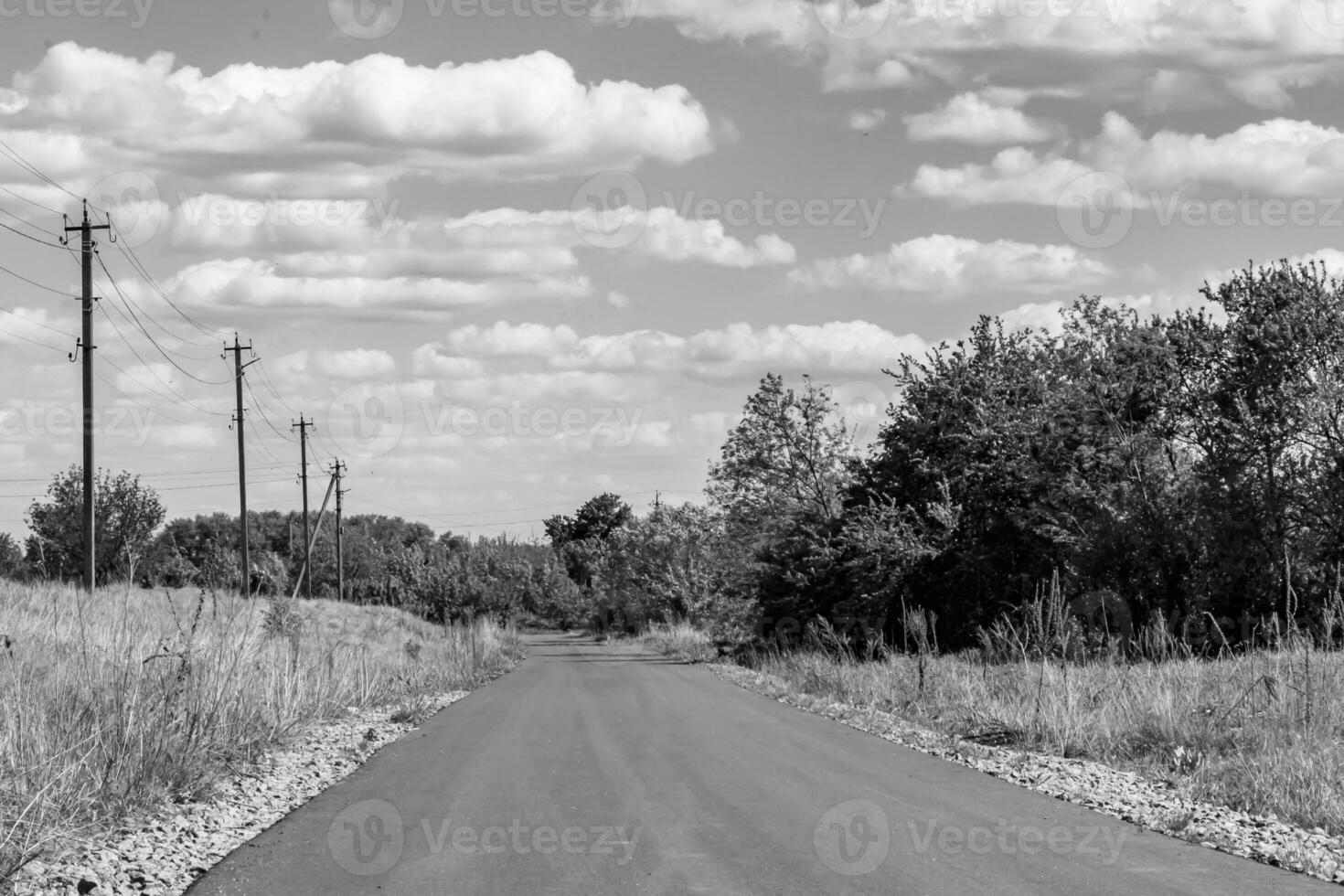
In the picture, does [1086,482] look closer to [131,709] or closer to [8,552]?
[131,709]

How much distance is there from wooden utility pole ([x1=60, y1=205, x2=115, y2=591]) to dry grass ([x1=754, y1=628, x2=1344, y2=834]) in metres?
25.5

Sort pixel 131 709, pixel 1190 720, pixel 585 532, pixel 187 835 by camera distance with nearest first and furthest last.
Answer: pixel 187 835, pixel 131 709, pixel 1190 720, pixel 585 532

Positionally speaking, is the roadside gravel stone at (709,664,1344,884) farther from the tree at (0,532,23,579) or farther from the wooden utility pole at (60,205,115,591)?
the tree at (0,532,23,579)

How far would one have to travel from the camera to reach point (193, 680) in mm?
12242

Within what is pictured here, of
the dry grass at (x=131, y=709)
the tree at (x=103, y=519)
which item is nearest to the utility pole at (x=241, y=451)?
the tree at (x=103, y=519)

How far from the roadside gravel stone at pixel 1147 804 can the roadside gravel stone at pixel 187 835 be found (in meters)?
6.58

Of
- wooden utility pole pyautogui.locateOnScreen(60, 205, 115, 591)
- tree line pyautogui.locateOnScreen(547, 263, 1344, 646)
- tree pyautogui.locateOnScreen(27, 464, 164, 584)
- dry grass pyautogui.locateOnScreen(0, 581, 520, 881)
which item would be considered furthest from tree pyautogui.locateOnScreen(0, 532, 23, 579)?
dry grass pyautogui.locateOnScreen(0, 581, 520, 881)

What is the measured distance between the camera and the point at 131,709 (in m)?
10.7

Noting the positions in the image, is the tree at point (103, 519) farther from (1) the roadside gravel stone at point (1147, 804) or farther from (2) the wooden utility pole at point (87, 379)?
(1) the roadside gravel stone at point (1147, 804)

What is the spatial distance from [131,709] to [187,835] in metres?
1.80

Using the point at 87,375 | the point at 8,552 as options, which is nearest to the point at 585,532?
the point at 8,552

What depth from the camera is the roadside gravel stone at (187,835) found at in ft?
25.3

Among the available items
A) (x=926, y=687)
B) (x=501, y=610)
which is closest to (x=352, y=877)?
(x=926, y=687)

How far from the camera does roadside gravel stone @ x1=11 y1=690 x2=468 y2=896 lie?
7.71m
